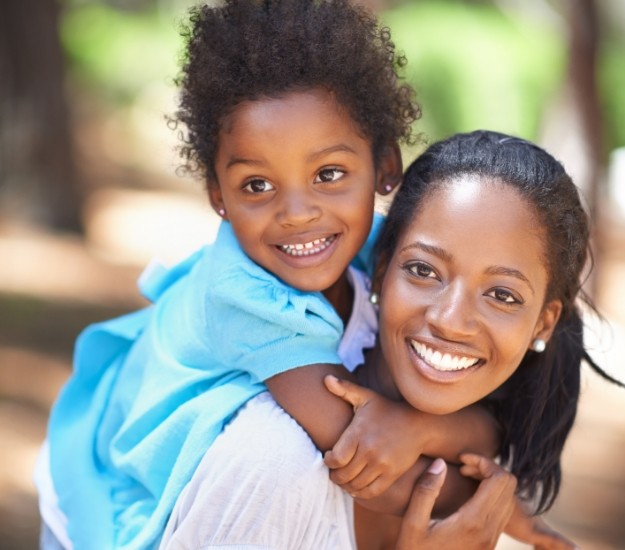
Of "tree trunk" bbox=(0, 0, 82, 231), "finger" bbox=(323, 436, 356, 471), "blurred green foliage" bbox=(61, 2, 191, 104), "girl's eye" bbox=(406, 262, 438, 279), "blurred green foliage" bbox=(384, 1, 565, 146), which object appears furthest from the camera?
"blurred green foliage" bbox=(61, 2, 191, 104)

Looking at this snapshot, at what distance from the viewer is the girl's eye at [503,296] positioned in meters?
2.27

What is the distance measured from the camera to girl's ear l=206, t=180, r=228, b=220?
2736 millimetres

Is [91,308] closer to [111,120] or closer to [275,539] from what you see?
[275,539]

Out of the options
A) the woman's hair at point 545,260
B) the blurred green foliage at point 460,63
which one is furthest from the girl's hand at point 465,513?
the blurred green foliage at point 460,63

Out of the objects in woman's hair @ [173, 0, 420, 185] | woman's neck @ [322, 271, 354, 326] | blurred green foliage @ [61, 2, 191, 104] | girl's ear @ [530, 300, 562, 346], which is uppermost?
blurred green foliage @ [61, 2, 191, 104]

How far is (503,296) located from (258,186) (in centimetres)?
73

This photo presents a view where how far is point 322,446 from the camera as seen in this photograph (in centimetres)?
227

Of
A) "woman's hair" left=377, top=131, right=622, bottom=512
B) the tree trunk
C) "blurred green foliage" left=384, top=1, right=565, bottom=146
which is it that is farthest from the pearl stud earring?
"blurred green foliage" left=384, top=1, right=565, bottom=146

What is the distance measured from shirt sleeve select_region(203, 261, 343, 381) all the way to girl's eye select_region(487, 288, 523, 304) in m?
0.42

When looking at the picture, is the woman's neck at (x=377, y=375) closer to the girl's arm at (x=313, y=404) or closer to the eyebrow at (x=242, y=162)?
the girl's arm at (x=313, y=404)

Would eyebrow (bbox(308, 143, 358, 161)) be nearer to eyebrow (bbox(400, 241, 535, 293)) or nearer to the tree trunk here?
eyebrow (bbox(400, 241, 535, 293))

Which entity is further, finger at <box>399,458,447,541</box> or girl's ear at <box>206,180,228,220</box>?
girl's ear at <box>206,180,228,220</box>

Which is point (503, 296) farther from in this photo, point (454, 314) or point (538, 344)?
point (538, 344)

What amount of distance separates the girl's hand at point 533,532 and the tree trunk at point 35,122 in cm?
654
